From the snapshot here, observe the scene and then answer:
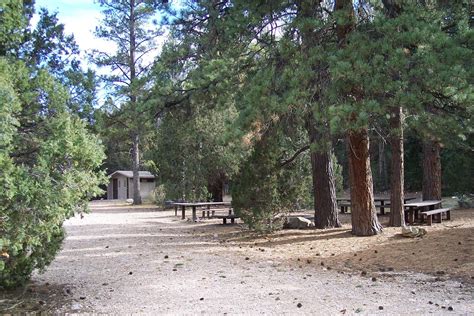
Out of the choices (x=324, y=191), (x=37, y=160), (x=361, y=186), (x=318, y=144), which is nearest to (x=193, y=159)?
(x=324, y=191)

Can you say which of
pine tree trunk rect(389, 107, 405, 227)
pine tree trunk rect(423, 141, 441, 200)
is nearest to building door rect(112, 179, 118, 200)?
pine tree trunk rect(423, 141, 441, 200)

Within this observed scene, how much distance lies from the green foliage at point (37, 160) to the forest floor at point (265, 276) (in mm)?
1277

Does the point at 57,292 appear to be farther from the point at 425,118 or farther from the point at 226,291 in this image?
the point at 425,118

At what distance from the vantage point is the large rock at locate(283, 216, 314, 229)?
1313 cm

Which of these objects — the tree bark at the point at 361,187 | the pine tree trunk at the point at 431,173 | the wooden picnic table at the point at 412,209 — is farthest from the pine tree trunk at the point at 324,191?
the pine tree trunk at the point at 431,173

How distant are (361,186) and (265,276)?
425 cm

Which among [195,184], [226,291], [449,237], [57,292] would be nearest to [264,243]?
[449,237]

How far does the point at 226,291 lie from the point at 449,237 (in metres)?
5.84

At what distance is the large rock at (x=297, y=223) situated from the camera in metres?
13.1

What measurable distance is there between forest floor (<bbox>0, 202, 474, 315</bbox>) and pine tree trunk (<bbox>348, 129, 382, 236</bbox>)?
1.31 ft

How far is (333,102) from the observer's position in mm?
7938

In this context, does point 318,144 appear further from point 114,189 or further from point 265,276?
point 114,189

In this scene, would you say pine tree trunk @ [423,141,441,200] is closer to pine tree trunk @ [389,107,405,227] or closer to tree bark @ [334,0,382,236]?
pine tree trunk @ [389,107,405,227]

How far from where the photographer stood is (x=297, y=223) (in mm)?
13273
